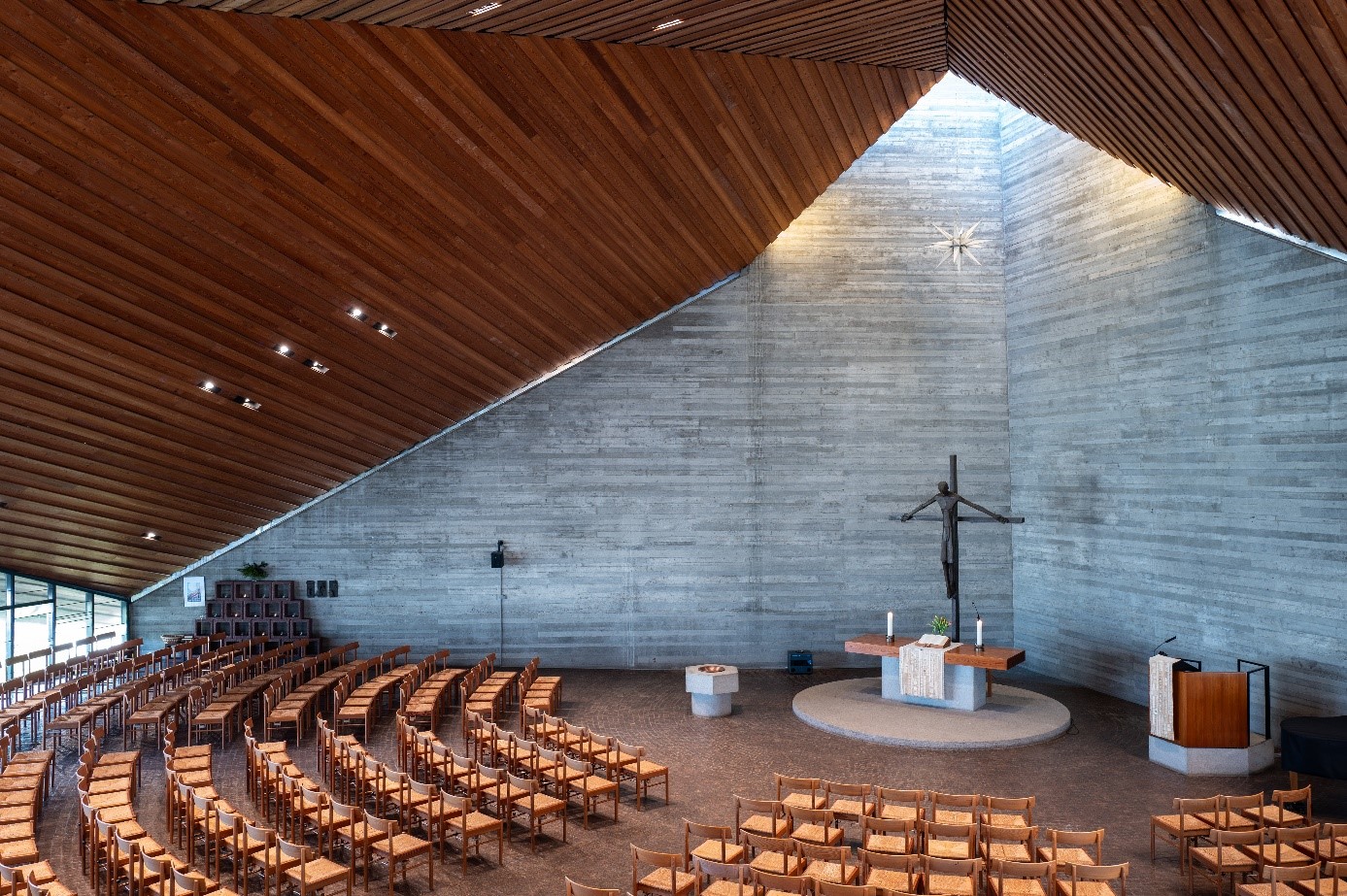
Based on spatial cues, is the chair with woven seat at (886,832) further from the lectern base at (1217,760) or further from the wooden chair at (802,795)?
the lectern base at (1217,760)

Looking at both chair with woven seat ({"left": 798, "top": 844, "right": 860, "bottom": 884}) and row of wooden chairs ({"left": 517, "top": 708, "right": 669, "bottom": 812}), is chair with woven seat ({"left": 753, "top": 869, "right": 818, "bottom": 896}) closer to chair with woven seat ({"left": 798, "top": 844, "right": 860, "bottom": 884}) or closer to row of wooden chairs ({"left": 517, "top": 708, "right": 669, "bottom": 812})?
chair with woven seat ({"left": 798, "top": 844, "right": 860, "bottom": 884})

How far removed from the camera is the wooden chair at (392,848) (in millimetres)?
7984

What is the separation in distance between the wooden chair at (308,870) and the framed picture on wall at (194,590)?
11.7m

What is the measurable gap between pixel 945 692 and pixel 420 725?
7.45m

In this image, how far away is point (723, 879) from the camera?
24.7ft

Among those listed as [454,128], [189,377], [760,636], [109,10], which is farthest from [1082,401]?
[109,10]

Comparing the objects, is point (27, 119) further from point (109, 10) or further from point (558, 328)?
point (558, 328)

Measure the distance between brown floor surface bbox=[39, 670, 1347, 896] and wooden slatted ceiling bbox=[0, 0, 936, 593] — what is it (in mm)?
4376

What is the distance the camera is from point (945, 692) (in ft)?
45.9

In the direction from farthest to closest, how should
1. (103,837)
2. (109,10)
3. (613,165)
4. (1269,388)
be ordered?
(1269,388) < (613,165) < (103,837) < (109,10)

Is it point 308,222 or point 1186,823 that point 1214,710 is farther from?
point 308,222

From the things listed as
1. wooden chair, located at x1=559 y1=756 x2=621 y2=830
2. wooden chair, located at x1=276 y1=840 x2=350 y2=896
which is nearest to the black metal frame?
wooden chair, located at x1=559 y1=756 x2=621 y2=830

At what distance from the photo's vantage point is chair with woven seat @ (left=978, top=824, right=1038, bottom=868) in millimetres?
7793

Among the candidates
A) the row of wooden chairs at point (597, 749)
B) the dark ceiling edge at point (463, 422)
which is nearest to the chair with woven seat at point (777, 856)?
the row of wooden chairs at point (597, 749)
